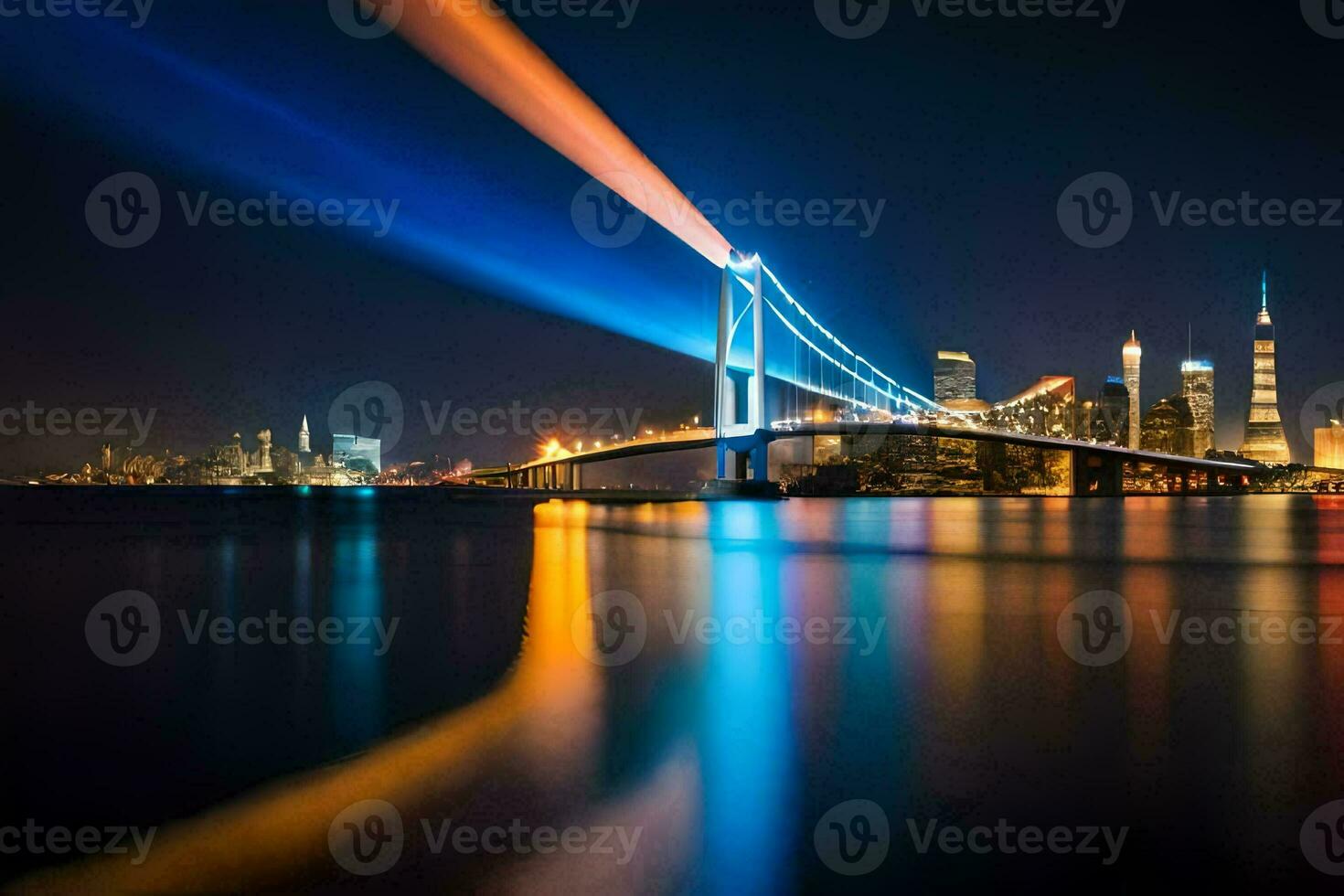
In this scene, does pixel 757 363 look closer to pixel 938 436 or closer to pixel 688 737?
pixel 938 436

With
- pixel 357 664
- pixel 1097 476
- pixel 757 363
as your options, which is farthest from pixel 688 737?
pixel 1097 476

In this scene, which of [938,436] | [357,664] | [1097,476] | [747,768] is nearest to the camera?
[747,768]

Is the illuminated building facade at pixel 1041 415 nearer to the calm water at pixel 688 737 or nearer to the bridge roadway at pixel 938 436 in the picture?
the bridge roadway at pixel 938 436

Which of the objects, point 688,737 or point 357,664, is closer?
point 688,737

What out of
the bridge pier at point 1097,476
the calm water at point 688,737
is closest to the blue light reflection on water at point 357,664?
the calm water at point 688,737

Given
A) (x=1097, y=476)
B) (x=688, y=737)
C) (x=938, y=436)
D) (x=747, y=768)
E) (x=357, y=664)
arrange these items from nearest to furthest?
(x=747, y=768) → (x=688, y=737) → (x=357, y=664) → (x=938, y=436) → (x=1097, y=476)

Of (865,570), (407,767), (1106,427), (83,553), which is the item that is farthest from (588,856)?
(1106,427)
